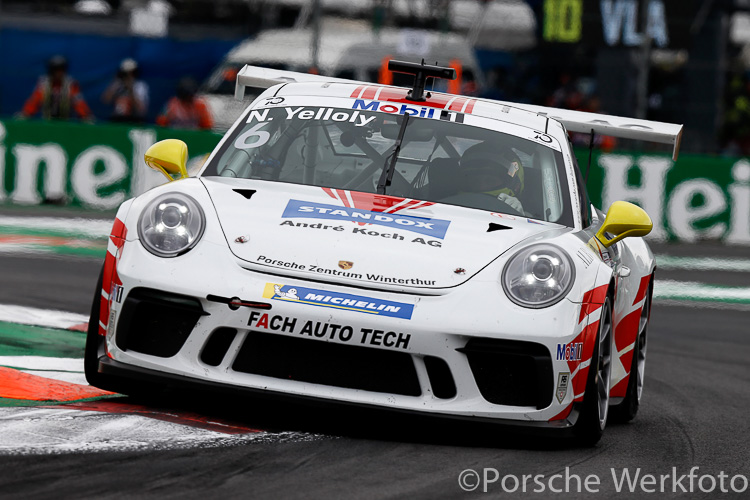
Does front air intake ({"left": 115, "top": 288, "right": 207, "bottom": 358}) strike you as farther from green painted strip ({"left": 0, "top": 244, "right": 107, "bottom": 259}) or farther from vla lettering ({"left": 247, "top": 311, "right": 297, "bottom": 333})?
green painted strip ({"left": 0, "top": 244, "right": 107, "bottom": 259})

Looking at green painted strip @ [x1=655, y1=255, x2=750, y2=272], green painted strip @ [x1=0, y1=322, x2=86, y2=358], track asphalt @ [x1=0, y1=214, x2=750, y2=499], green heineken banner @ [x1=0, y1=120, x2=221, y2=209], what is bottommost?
green painted strip @ [x1=655, y1=255, x2=750, y2=272]

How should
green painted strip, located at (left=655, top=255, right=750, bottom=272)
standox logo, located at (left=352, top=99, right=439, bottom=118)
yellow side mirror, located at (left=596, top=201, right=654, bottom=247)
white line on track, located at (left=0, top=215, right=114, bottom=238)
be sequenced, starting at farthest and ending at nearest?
green painted strip, located at (left=655, top=255, right=750, bottom=272), white line on track, located at (left=0, top=215, right=114, bottom=238), standox logo, located at (left=352, top=99, right=439, bottom=118), yellow side mirror, located at (left=596, top=201, right=654, bottom=247)

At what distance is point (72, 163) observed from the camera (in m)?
16.7

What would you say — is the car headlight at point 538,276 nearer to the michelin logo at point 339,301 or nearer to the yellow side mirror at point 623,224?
the michelin logo at point 339,301

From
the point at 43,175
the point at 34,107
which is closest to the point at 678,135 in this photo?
the point at 43,175

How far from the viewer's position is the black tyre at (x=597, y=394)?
17.7 ft

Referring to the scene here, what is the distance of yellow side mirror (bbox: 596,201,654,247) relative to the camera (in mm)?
5871

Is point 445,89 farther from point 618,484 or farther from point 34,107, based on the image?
point 618,484

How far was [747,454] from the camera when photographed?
18.7 feet

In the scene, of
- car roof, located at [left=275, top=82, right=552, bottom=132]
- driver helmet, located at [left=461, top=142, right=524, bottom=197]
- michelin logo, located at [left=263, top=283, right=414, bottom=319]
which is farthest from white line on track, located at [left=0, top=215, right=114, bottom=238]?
michelin logo, located at [left=263, top=283, right=414, bottom=319]

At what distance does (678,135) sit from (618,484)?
7.97ft

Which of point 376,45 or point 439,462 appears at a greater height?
point 439,462

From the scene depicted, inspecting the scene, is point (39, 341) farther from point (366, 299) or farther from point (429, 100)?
point (366, 299)

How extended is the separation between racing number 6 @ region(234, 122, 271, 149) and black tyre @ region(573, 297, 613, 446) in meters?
1.68
